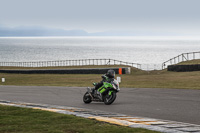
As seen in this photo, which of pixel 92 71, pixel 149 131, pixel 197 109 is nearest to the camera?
pixel 149 131

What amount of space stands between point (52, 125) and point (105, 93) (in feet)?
18.6

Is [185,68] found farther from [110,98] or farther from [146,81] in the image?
[110,98]

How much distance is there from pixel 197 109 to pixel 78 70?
3070 centimetres

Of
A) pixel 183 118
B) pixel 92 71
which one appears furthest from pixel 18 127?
pixel 92 71

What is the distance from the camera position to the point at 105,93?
14.4 meters

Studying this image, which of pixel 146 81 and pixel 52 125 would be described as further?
pixel 146 81

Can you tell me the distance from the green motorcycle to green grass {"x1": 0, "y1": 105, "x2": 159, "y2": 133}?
3.49 metres

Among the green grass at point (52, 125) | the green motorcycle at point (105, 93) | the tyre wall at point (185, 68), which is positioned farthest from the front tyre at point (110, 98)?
the tyre wall at point (185, 68)

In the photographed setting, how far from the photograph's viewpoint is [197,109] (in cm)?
1212

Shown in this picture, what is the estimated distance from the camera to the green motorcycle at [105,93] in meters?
13.9

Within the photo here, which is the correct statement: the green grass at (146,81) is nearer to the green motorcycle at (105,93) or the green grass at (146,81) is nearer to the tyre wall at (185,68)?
the tyre wall at (185,68)

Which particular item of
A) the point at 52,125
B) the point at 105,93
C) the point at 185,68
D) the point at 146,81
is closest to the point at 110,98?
the point at 105,93

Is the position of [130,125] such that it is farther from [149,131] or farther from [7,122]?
[7,122]

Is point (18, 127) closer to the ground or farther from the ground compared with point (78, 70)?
closer to the ground
